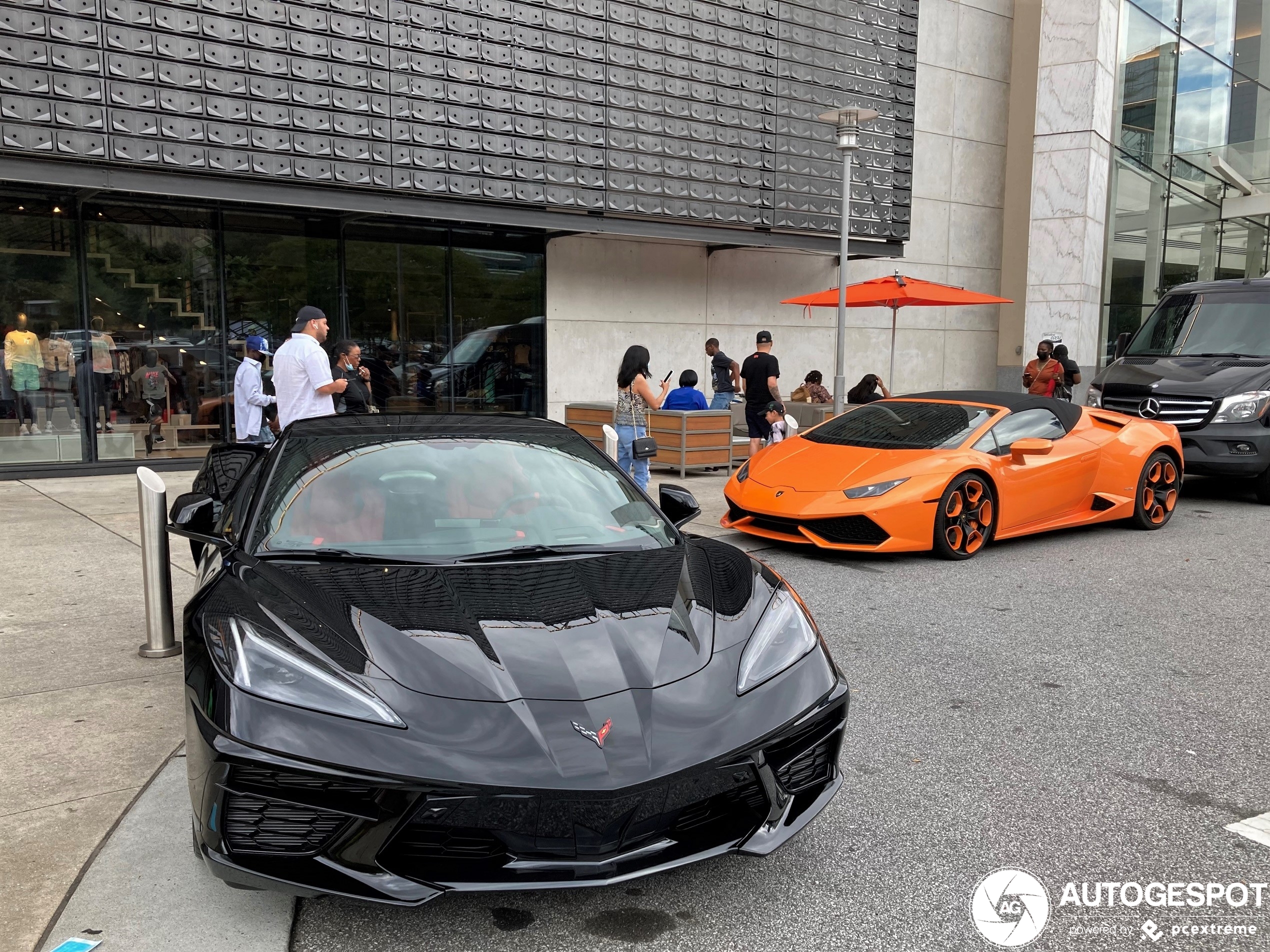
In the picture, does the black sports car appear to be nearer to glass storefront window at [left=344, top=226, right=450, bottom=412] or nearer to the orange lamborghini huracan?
the orange lamborghini huracan

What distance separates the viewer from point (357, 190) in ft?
41.5

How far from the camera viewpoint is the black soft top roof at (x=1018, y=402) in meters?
8.39

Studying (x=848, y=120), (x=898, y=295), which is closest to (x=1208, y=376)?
(x=898, y=295)

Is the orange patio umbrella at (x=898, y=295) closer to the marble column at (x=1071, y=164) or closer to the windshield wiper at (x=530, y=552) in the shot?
the marble column at (x=1071, y=164)

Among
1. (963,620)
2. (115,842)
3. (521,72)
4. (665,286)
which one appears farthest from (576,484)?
(665,286)

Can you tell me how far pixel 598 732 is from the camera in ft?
8.25

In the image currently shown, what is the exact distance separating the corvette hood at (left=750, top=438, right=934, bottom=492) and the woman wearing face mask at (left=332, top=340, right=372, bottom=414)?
354 cm

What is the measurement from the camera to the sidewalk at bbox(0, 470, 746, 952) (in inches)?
107

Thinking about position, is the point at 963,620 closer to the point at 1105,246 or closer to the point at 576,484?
the point at 576,484

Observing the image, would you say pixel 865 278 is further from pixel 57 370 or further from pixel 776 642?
pixel 776 642

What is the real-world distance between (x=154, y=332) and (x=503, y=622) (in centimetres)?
1186

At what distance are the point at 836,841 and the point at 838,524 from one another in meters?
4.34

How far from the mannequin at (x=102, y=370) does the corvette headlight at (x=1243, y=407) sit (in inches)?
515

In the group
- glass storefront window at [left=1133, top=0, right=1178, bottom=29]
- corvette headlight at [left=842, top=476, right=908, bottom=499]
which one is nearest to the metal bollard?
corvette headlight at [left=842, top=476, right=908, bottom=499]
